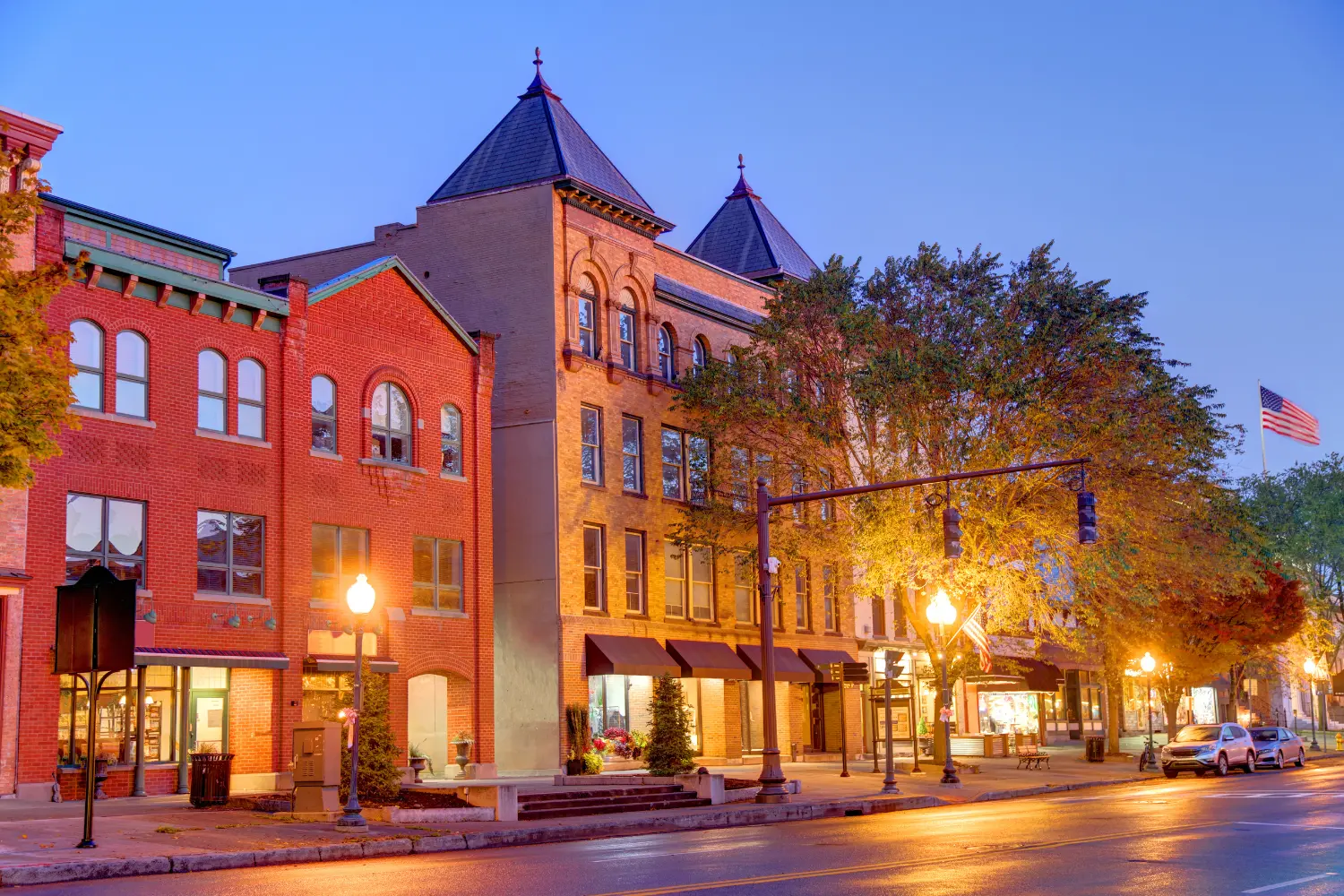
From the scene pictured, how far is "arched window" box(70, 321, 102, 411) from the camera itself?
27703mm

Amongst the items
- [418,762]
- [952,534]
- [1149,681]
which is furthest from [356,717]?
[1149,681]

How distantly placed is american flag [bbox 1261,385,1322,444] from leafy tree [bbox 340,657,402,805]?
43334 mm

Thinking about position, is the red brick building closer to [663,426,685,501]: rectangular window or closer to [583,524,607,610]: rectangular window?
[583,524,607,610]: rectangular window

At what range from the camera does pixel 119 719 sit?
91.9 ft

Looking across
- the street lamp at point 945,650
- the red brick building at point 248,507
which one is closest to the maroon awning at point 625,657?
the red brick building at point 248,507

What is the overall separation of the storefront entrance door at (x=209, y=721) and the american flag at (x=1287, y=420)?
1696 inches

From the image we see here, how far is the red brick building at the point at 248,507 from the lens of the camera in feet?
90.0

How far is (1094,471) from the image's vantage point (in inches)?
1471

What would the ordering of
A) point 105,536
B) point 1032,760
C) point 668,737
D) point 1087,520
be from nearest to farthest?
1. point 1087,520
2. point 105,536
3. point 668,737
4. point 1032,760

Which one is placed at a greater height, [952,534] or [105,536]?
[105,536]

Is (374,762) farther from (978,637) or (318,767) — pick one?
(978,637)

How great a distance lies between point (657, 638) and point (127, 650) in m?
23.9

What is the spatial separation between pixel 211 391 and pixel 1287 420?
44.4 metres

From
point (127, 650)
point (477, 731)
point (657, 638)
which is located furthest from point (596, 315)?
point (127, 650)
